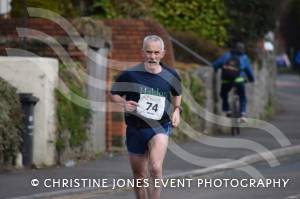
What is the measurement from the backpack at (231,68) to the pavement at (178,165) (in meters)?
1.22

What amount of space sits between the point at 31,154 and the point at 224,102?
769 cm

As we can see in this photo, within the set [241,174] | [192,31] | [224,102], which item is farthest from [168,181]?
[192,31]

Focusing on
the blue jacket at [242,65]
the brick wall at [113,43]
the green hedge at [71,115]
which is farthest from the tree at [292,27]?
the green hedge at [71,115]

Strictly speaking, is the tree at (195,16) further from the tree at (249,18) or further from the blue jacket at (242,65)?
the blue jacket at (242,65)

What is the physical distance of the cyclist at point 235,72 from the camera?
20.5 m

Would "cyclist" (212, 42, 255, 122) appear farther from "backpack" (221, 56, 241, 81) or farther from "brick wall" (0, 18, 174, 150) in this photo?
"brick wall" (0, 18, 174, 150)

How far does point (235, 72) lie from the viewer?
2047 cm

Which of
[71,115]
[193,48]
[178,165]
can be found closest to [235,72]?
[193,48]

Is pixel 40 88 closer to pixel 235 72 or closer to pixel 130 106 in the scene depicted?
pixel 130 106

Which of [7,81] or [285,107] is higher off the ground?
[7,81]

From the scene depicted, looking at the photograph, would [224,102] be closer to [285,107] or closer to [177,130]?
[177,130]

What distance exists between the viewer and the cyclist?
2047 centimetres

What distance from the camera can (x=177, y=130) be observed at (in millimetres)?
18531

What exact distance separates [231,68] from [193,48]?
7.29 feet
